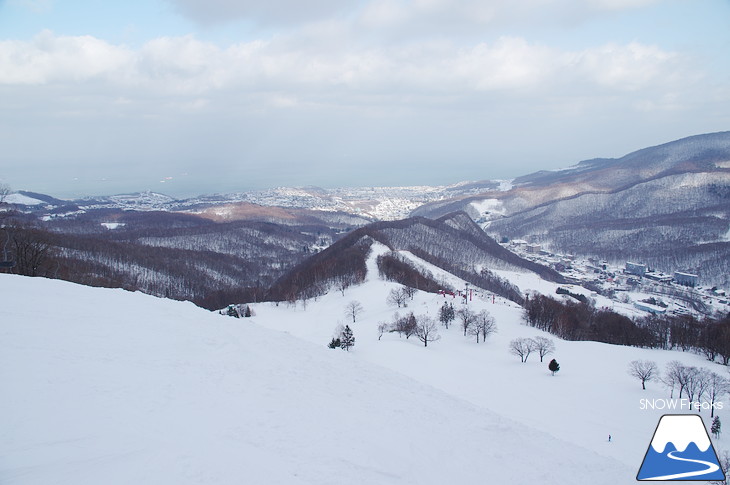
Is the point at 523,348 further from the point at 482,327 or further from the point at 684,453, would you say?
the point at 684,453

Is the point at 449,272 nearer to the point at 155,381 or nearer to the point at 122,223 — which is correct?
the point at 155,381

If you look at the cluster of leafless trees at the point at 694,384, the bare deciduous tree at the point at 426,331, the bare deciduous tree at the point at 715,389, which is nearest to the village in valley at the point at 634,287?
the cluster of leafless trees at the point at 694,384

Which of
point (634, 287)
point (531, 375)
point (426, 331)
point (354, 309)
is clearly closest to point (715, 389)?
point (531, 375)

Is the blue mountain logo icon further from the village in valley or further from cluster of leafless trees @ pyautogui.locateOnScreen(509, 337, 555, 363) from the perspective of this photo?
the village in valley

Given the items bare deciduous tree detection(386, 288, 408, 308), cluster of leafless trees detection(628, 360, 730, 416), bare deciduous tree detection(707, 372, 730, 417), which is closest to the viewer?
bare deciduous tree detection(707, 372, 730, 417)

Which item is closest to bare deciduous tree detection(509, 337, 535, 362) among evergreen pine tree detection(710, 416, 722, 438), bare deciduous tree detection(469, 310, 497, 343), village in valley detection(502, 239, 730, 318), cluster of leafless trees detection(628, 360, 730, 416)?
bare deciduous tree detection(469, 310, 497, 343)

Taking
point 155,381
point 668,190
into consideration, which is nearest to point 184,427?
point 155,381

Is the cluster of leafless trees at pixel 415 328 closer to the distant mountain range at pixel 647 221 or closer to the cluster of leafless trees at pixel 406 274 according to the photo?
the cluster of leafless trees at pixel 406 274
